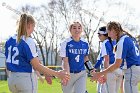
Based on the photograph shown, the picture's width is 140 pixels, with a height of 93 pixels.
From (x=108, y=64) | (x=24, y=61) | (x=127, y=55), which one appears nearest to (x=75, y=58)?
(x=108, y=64)

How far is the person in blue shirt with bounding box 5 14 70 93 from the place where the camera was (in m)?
6.56

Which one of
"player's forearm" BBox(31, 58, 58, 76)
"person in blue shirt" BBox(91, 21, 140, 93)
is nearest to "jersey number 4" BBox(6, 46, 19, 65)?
"player's forearm" BBox(31, 58, 58, 76)

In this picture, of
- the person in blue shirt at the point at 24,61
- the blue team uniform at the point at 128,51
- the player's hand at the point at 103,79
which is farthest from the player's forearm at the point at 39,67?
the player's hand at the point at 103,79

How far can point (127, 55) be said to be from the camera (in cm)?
756

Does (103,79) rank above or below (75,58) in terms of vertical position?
below

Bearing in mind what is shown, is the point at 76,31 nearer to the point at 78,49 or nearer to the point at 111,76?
the point at 78,49

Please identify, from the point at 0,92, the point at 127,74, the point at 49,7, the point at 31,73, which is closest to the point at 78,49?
the point at 127,74

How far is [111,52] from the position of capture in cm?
1003

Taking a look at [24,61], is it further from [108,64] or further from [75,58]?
[108,64]

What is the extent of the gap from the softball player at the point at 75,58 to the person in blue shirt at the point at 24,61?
2.40 m

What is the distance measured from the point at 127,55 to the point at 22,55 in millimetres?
2105

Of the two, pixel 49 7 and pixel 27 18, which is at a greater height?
pixel 49 7

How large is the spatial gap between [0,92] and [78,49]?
10655mm

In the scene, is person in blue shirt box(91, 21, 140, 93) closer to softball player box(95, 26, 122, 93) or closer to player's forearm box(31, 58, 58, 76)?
player's forearm box(31, 58, 58, 76)
